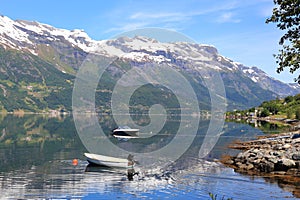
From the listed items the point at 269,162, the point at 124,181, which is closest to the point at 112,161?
the point at 124,181

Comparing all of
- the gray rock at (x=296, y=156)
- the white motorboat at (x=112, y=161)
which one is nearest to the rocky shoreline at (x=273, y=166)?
the gray rock at (x=296, y=156)

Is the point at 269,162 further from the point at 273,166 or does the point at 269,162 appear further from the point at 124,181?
the point at 124,181

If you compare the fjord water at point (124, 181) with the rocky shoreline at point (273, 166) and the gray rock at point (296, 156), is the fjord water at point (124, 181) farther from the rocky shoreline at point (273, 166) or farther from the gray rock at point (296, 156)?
the gray rock at point (296, 156)

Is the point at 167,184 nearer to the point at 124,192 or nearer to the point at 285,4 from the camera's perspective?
the point at 124,192

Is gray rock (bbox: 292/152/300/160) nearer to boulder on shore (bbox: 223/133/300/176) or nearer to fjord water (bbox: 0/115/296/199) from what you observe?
boulder on shore (bbox: 223/133/300/176)

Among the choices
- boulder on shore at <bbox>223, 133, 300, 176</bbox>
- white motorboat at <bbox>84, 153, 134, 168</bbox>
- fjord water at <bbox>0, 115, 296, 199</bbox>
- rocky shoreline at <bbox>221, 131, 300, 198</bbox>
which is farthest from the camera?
white motorboat at <bbox>84, 153, 134, 168</bbox>

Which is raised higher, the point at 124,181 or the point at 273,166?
the point at 273,166

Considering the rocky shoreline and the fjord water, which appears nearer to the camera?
the fjord water

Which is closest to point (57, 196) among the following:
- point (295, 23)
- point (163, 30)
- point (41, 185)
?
point (41, 185)

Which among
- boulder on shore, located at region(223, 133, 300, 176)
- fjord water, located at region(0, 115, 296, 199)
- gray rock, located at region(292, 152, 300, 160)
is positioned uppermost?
gray rock, located at region(292, 152, 300, 160)

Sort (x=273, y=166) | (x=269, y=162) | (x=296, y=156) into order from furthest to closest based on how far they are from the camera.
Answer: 1. (x=296, y=156)
2. (x=269, y=162)
3. (x=273, y=166)

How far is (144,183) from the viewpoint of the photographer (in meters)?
58.1

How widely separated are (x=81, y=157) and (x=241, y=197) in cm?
4648

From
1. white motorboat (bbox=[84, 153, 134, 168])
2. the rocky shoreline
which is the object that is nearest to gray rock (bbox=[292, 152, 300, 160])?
the rocky shoreline
